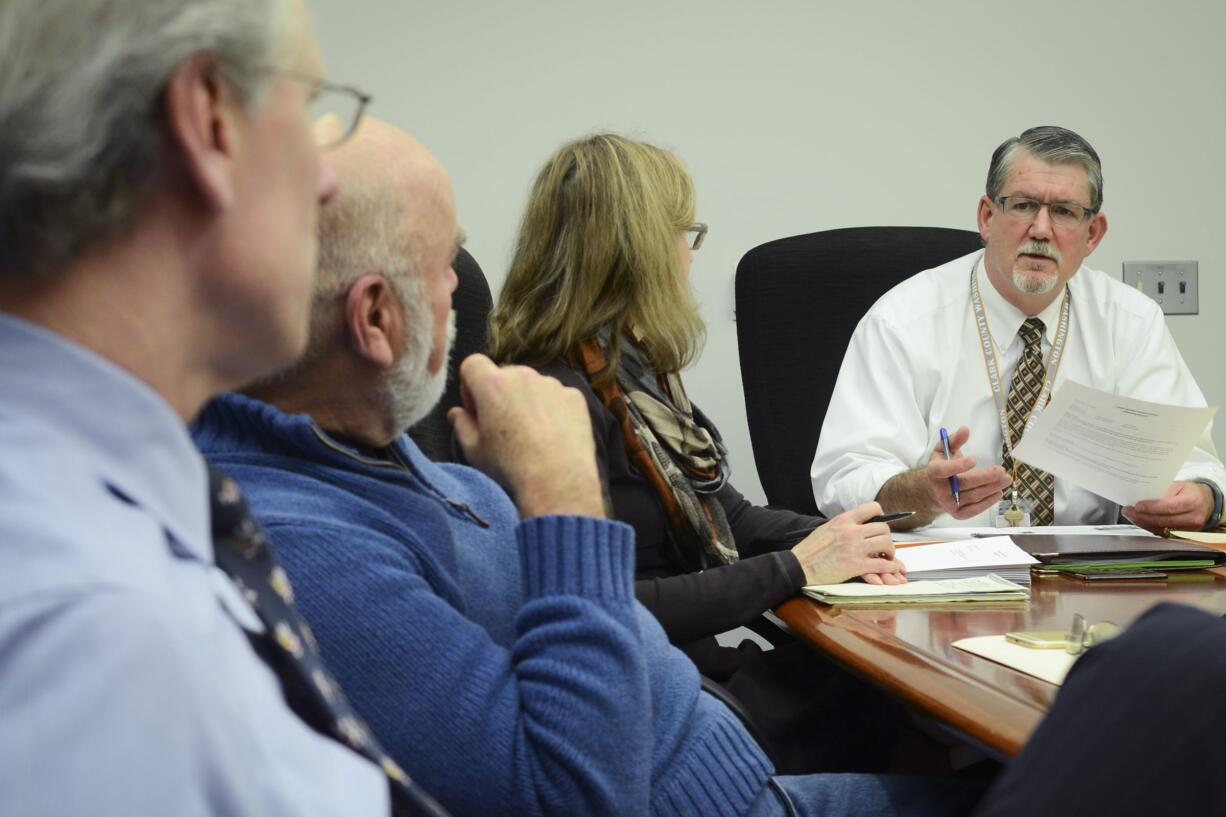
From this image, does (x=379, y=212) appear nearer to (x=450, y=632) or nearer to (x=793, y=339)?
(x=450, y=632)

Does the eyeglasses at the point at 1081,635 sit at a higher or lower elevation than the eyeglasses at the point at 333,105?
A: lower

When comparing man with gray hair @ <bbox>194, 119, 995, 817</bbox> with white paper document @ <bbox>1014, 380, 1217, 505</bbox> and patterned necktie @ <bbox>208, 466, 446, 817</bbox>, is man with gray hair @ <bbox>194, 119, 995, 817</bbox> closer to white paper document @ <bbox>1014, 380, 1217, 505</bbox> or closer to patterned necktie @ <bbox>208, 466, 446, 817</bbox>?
patterned necktie @ <bbox>208, 466, 446, 817</bbox>

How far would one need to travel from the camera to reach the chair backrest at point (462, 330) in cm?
201

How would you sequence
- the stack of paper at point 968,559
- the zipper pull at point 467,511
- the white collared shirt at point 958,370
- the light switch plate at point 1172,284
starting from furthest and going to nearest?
the light switch plate at point 1172,284 < the white collared shirt at point 958,370 < the stack of paper at point 968,559 < the zipper pull at point 467,511

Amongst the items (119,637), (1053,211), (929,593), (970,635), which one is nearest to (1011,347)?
(1053,211)

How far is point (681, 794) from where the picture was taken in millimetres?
1157

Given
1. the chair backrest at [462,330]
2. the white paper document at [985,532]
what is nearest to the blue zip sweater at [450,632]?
the chair backrest at [462,330]

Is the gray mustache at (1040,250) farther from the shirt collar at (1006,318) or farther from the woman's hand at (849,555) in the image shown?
the woman's hand at (849,555)

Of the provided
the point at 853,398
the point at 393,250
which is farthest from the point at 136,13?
the point at 853,398

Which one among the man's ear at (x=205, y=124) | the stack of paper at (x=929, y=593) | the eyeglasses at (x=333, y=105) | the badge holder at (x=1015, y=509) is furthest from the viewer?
Answer: the badge holder at (x=1015, y=509)

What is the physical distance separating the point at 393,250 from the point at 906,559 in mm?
1019

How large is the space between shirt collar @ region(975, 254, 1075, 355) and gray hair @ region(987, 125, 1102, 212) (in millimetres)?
242

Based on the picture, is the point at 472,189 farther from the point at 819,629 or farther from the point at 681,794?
the point at 681,794

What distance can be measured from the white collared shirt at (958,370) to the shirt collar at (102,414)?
200 cm
